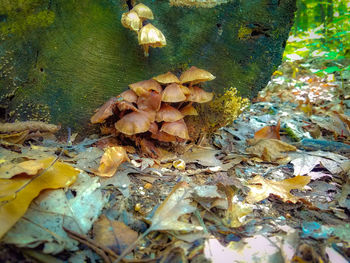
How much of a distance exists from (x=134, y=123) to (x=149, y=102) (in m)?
0.23

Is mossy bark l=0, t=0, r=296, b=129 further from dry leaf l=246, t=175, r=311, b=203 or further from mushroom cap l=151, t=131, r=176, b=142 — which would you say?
dry leaf l=246, t=175, r=311, b=203

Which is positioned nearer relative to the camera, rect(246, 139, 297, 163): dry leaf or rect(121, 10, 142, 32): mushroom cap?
rect(121, 10, 142, 32): mushroom cap

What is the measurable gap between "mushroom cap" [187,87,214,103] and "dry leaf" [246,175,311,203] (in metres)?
0.81

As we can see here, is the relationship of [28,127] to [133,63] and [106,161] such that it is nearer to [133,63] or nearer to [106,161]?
[106,161]

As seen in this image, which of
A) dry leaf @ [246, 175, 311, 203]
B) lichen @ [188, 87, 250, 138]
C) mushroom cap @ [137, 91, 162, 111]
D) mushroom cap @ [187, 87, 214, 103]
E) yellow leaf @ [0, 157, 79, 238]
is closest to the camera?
yellow leaf @ [0, 157, 79, 238]

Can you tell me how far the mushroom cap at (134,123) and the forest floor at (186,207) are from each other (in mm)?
215

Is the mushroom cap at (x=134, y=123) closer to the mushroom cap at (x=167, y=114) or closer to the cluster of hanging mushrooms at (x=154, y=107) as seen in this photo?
the cluster of hanging mushrooms at (x=154, y=107)

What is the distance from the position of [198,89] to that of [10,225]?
5.57 feet

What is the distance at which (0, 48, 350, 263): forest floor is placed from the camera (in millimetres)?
1066

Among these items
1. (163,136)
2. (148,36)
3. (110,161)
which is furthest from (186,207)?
(148,36)

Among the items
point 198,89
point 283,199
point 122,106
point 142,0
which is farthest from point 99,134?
point 283,199

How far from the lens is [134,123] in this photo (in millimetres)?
1980

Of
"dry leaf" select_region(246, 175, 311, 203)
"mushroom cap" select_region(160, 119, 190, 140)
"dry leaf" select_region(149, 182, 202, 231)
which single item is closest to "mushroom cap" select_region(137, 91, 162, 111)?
"mushroom cap" select_region(160, 119, 190, 140)

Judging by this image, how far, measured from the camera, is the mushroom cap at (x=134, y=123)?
1.97 meters
